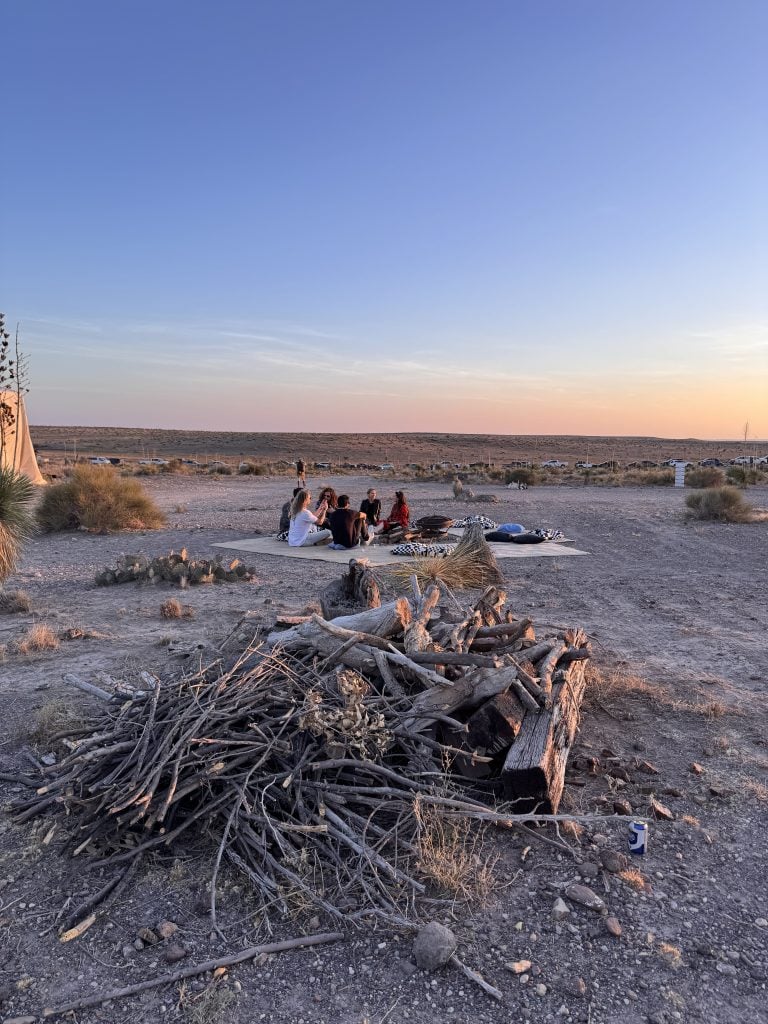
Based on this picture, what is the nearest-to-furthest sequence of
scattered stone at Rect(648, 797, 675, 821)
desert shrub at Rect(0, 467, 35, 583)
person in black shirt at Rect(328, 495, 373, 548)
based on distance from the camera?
scattered stone at Rect(648, 797, 675, 821) < desert shrub at Rect(0, 467, 35, 583) < person in black shirt at Rect(328, 495, 373, 548)

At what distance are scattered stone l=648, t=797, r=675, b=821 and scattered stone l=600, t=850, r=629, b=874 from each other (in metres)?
0.45

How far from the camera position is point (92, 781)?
3.59 metres

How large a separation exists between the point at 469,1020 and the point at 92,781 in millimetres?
2080

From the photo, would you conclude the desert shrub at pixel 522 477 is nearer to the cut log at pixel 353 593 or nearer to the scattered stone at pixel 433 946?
the cut log at pixel 353 593

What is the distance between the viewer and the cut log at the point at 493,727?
12.2 ft

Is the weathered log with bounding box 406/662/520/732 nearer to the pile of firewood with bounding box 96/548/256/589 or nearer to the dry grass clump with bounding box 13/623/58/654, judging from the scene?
the dry grass clump with bounding box 13/623/58/654

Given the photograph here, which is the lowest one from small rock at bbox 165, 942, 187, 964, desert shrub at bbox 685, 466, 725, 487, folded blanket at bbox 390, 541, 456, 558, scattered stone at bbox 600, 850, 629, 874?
small rock at bbox 165, 942, 187, 964

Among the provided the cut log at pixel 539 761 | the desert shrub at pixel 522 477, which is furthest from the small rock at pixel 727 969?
the desert shrub at pixel 522 477

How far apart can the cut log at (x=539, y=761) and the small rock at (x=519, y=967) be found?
876 mm

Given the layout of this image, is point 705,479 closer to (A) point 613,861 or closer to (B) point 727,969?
(A) point 613,861

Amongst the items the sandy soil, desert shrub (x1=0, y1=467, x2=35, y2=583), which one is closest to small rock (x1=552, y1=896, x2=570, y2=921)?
the sandy soil

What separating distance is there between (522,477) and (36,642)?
2454 cm

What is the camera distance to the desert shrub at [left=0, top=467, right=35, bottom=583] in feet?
24.3

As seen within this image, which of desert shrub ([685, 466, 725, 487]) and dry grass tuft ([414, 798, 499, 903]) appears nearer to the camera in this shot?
dry grass tuft ([414, 798, 499, 903])
